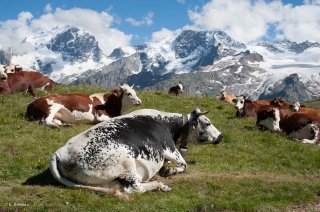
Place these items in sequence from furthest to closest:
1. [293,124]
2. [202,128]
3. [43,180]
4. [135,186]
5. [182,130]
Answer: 1. [293,124]
2. [202,128]
3. [182,130]
4. [43,180]
5. [135,186]

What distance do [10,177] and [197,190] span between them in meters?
5.32

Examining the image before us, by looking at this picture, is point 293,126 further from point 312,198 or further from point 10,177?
point 10,177

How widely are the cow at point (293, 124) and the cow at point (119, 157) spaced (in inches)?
414

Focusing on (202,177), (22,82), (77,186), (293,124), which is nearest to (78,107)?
(22,82)

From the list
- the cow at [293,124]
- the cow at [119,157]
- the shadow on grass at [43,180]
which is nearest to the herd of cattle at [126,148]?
the cow at [119,157]

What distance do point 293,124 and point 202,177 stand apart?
10.9 meters

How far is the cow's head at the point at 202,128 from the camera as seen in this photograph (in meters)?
17.6

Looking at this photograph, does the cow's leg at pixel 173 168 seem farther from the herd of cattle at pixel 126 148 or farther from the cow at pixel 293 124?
the cow at pixel 293 124

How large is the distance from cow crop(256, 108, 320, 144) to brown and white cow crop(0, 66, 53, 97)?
42.4 feet

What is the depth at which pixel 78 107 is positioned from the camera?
23.8 m

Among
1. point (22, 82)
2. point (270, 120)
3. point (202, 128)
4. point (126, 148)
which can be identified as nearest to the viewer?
point (126, 148)

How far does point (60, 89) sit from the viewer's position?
1310 inches

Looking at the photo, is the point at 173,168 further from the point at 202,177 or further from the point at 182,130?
the point at 182,130

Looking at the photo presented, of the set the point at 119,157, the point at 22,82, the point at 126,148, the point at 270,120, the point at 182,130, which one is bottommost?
the point at 119,157
